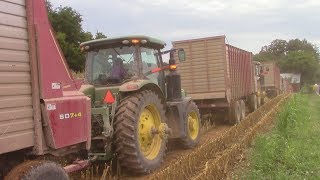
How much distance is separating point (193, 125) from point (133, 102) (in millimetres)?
3034

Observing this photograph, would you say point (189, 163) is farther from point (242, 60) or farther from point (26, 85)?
point (242, 60)

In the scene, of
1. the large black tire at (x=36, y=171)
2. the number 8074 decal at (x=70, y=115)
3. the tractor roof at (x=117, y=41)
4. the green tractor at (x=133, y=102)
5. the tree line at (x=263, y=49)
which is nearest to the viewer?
the large black tire at (x=36, y=171)

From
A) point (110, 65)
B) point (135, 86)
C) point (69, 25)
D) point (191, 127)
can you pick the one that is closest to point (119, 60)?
point (110, 65)

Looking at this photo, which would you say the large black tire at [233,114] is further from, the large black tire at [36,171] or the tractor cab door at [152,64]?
the large black tire at [36,171]

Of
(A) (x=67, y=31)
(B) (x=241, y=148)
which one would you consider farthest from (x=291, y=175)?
(A) (x=67, y=31)

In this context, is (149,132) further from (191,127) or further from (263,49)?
(263,49)

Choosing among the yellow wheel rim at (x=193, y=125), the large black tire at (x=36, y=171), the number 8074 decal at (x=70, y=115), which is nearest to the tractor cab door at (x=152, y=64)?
the yellow wheel rim at (x=193, y=125)

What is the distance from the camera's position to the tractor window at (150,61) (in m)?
7.58

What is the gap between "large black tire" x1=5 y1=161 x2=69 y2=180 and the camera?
3.89 metres

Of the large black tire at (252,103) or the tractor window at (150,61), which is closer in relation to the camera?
the tractor window at (150,61)

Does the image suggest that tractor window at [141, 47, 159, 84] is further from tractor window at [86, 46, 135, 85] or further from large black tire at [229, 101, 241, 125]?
large black tire at [229, 101, 241, 125]

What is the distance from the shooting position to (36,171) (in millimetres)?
3951

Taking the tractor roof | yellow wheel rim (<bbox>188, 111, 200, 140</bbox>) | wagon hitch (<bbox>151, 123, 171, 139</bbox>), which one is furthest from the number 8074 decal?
yellow wheel rim (<bbox>188, 111, 200, 140</bbox>)

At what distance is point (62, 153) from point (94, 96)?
2.75m
